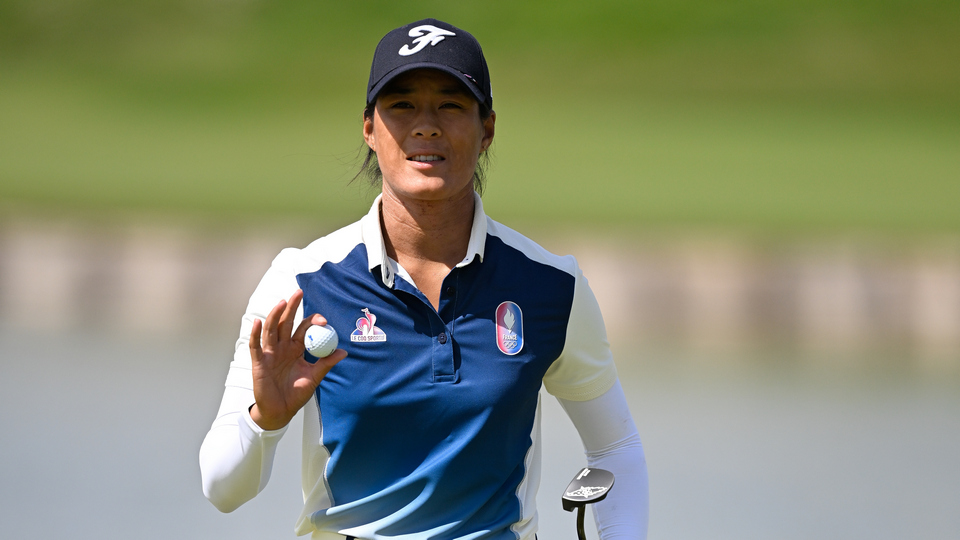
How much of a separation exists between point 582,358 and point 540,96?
21.1 ft

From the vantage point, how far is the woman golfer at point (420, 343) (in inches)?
41.8

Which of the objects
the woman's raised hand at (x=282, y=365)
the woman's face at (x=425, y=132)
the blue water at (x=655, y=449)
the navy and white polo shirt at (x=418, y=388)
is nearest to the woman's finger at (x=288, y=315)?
the woman's raised hand at (x=282, y=365)

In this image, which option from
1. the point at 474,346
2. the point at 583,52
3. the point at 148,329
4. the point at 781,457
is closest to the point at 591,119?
the point at 583,52

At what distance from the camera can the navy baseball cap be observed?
1.06m

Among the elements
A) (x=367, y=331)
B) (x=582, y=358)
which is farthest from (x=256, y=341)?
(x=582, y=358)

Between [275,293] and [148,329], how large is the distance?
14.3 ft

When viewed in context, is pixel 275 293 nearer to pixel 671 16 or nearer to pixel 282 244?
pixel 282 244

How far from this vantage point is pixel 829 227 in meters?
6.55

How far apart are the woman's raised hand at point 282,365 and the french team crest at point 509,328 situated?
0.23 meters

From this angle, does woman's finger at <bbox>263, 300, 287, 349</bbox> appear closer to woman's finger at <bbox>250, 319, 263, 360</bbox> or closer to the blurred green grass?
woman's finger at <bbox>250, 319, 263, 360</bbox>

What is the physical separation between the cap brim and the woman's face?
2cm

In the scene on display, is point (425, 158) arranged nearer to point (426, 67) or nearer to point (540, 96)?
point (426, 67)

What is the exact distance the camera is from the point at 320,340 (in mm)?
987

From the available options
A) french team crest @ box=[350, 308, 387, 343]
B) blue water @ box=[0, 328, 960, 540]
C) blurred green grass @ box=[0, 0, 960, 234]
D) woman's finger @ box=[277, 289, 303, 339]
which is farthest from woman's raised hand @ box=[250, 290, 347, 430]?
blurred green grass @ box=[0, 0, 960, 234]
